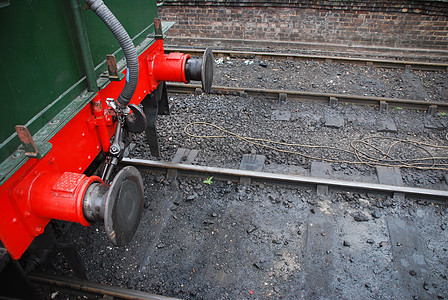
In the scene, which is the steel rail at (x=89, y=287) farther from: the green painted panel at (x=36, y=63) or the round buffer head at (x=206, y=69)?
the round buffer head at (x=206, y=69)

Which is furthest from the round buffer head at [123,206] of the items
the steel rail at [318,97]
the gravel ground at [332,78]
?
the gravel ground at [332,78]

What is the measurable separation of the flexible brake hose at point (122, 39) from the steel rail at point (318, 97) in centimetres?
384

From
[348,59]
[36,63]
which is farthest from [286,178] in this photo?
[348,59]

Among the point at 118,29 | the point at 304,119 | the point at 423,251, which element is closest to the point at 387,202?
the point at 423,251

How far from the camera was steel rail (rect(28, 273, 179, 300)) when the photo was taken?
3135mm

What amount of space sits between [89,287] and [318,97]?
5132 millimetres

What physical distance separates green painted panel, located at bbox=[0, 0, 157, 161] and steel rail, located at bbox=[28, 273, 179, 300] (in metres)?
1.68

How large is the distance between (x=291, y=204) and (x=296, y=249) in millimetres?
670

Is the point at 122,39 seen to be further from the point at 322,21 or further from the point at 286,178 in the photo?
the point at 322,21

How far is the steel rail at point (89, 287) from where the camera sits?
313cm

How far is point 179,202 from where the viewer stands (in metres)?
4.31

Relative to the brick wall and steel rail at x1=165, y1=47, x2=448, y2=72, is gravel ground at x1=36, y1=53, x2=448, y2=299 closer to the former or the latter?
steel rail at x1=165, y1=47, x2=448, y2=72

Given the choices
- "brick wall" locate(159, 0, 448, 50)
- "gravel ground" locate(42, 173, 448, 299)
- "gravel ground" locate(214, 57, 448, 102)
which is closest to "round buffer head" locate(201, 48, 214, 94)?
"gravel ground" locate(42, 173, 448, 299)

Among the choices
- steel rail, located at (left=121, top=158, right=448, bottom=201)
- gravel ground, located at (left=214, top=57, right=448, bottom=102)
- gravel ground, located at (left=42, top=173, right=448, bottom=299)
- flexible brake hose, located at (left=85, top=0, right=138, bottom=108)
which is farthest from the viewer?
gravel ground, located at (left=214, top=57, right=448, bottom=102)
